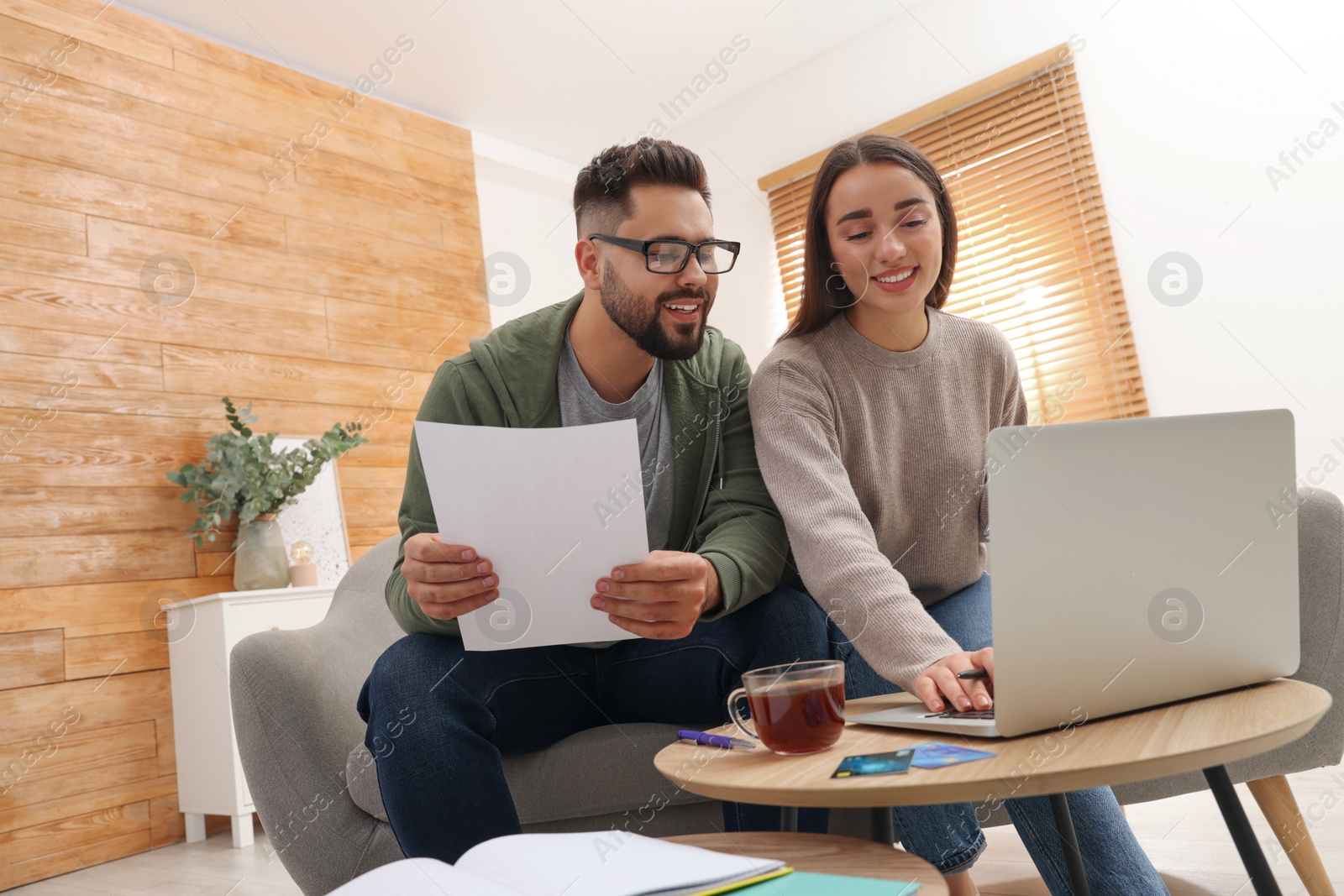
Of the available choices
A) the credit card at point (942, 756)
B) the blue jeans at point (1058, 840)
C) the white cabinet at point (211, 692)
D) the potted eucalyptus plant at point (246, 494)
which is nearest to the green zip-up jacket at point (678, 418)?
the blue jeans at point (1058, 840)

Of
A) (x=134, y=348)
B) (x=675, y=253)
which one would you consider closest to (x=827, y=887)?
(x=675, y=253)

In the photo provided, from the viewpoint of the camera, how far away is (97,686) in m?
2.66

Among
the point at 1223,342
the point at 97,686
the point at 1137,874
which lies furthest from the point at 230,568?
the point at 1223,342

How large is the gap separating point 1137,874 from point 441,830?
2.36 ft

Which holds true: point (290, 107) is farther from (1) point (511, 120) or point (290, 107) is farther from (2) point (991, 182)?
(2) point (991, 182)

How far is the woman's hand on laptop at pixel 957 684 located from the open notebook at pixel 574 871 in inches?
11.9

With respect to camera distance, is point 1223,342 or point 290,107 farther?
point 290,107

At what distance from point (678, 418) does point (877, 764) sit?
2.75 feet

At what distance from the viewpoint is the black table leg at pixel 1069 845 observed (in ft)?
2.85

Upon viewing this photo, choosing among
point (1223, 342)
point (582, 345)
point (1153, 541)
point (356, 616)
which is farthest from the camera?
point (1223, 342)

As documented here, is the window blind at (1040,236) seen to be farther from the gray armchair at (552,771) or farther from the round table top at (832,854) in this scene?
the round table top at (832,854)

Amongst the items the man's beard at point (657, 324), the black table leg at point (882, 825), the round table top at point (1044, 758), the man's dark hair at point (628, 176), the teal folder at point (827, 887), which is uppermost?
the man's dark hair at point (628, 176)

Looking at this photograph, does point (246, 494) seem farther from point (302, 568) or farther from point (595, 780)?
point (595, 780)

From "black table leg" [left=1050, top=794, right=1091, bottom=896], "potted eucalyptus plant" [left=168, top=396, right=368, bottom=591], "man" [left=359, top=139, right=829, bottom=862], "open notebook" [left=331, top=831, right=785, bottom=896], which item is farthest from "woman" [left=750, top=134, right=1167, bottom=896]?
"potted eucalyptus plant" [left=168, top=396, right=368, bottom=591]
